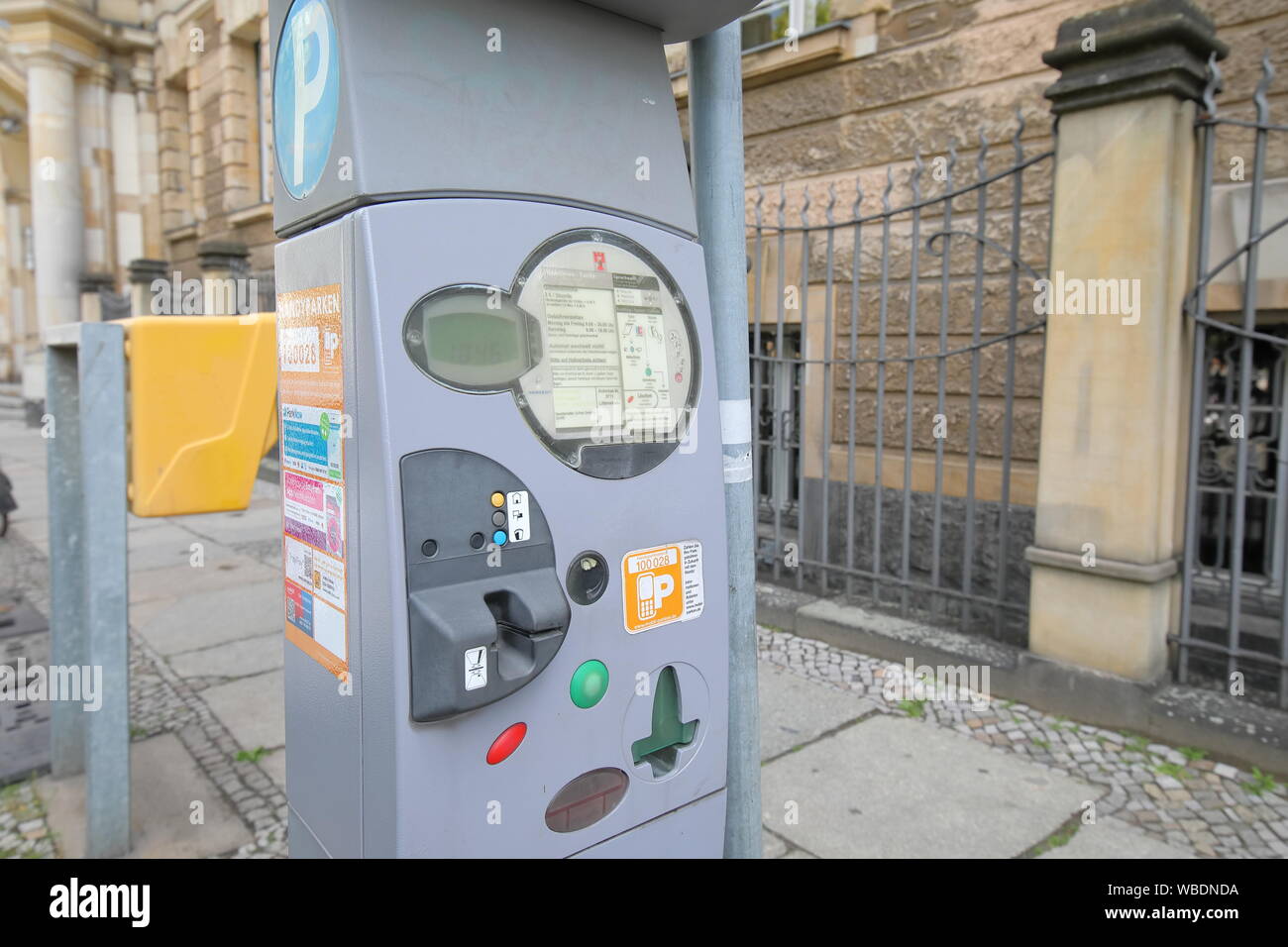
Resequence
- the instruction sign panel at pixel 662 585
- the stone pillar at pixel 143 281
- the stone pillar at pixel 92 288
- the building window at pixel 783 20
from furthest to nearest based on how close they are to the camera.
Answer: the stone pillar at pixel 92 288 < the stone pillar at pixel 143 281 < the building window at pixel 783 20 < the instruction sign panel at pixel 662 585

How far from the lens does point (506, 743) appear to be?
1551 mm

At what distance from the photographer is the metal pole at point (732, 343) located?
1.79 metres

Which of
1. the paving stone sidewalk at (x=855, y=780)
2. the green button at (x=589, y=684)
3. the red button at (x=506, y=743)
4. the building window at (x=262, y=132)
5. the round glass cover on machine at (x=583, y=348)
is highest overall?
the building window at (x=262, y=132)

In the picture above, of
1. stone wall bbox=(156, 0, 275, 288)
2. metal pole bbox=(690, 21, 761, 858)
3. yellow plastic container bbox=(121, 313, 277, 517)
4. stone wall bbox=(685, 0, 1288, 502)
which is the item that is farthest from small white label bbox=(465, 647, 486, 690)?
stone wall bbox=(156, 0, 275, 288)

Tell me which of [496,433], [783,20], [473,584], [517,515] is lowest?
[473,584]

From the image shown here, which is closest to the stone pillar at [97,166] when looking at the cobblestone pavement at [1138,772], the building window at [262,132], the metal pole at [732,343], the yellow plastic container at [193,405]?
the building window at [262,132]

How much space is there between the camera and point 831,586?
5.50m

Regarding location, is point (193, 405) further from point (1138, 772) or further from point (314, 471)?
point (1138, 772)

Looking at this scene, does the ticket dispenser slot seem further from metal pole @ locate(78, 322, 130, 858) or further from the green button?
metal pole @ locate(78, 322, 130, 858)

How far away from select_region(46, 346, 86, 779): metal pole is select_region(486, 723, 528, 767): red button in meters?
2.15

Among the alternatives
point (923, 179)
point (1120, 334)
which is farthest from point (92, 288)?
point (1120, 334)

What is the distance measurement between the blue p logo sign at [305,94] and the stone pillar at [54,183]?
16.7 meters

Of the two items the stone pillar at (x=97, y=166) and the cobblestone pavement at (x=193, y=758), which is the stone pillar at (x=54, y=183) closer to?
the stone pillar at (x=97, y=166)

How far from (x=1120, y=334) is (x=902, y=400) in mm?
2378
